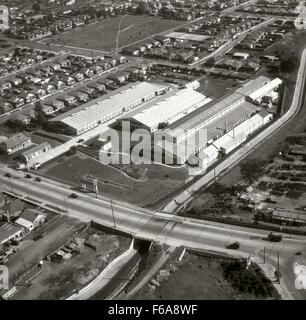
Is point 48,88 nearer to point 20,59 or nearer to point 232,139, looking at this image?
point 20,59

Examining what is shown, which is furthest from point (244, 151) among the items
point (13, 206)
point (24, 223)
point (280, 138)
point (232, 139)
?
point (13, 206)

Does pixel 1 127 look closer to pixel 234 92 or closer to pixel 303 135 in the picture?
pixel 234 92

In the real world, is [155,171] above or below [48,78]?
below

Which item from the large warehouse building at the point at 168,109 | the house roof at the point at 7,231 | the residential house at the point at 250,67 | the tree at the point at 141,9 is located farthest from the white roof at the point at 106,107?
the tree at the point at 141,9

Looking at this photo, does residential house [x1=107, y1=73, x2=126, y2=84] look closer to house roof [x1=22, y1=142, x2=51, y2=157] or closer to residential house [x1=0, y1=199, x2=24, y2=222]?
house roof [x1=22, y1=142, x2=51, y2=157]

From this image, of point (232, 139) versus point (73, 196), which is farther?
point (232, 139)

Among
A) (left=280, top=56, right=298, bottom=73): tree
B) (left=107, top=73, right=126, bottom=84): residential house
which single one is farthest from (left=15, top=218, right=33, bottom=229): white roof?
(left=280, top=56, right=298, bottom=73): tree

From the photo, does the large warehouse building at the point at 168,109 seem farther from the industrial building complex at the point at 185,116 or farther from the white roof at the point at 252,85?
the white roof at the point at 252,85
